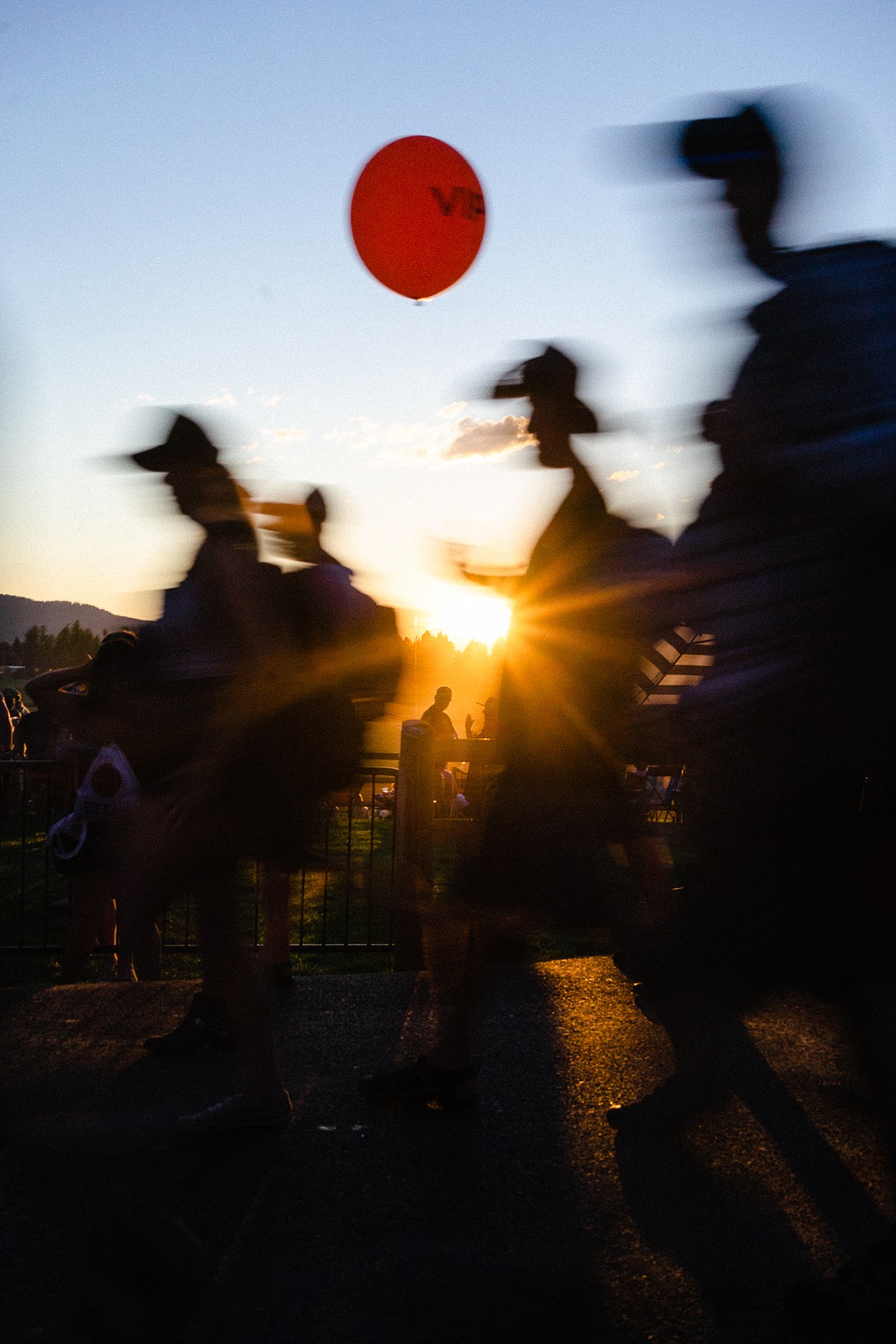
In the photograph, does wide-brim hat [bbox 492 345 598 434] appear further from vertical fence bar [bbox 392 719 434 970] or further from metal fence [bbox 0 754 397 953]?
vertical fence bar [bbox 392 719 434 970]

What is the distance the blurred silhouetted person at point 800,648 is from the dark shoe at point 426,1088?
3.84 ft

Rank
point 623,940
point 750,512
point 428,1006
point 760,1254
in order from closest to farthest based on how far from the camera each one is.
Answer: point 750,512
point 760,1254
point 623,940
point 428,1006

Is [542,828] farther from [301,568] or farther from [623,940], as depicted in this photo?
[301,568]

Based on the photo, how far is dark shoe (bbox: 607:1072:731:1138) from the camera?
2859 millimetres

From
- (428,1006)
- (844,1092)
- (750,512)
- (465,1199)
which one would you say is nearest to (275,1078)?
(465,1199)

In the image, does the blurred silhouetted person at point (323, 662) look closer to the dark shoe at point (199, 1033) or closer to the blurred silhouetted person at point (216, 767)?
the blurred silhouetted person at point (216, 767)

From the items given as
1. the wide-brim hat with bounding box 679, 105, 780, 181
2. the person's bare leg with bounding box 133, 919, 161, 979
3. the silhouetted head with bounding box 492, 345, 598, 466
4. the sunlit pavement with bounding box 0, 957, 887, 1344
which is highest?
the wide-brim hat with bounding box 679, 105, 780, 181

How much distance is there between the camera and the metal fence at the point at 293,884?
3760mm

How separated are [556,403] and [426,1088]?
2.08m

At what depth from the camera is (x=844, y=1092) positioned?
131 inches

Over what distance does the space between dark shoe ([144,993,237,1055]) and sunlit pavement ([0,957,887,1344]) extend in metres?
0.07

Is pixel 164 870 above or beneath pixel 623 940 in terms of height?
above

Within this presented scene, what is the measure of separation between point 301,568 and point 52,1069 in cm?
199

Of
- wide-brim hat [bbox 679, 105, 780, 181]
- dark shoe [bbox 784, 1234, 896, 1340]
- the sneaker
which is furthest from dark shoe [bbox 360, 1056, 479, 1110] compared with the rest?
wide-brim hat [bbox 679, 105, 780, 181]
